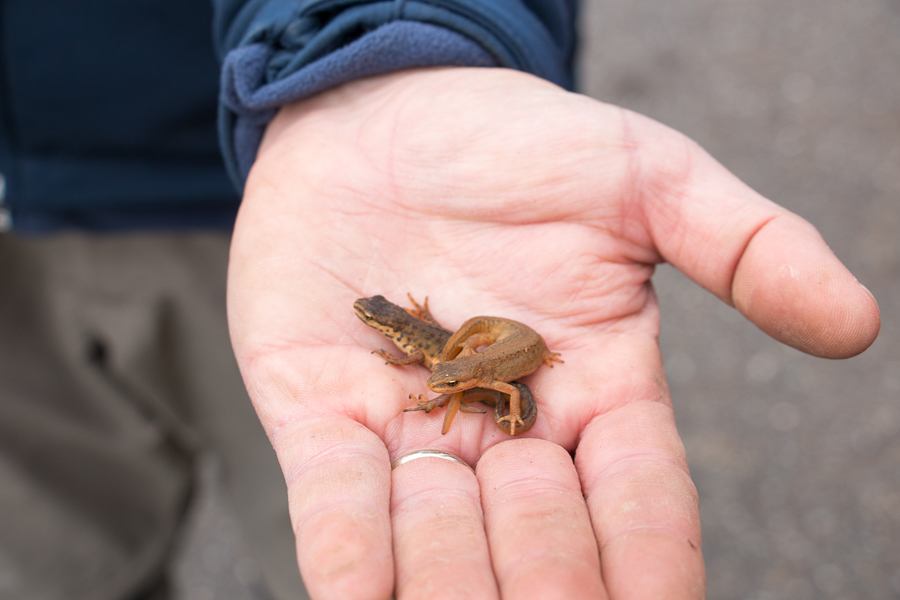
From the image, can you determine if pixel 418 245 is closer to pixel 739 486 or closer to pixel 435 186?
pixel 435 186

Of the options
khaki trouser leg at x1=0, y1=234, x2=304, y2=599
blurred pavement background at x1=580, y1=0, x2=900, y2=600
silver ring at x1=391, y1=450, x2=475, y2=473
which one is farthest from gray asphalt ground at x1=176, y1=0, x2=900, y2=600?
silver ring at x1=391, y1=450, x2=475, y2=473

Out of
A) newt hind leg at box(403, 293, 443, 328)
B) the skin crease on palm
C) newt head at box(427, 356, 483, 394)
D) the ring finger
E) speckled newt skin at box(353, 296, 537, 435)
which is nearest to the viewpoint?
the ring finger

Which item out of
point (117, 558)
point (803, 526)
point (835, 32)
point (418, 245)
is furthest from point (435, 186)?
point (835, 32)

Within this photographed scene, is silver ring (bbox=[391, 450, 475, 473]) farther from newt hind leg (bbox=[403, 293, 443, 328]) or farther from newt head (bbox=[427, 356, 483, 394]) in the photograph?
newt hind leg (bbox=[403, 293, 443, 328])

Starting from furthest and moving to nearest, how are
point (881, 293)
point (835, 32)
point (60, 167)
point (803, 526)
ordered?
point (835, 32) → point (881, 293) → point (803, 526) → point (60, 167)

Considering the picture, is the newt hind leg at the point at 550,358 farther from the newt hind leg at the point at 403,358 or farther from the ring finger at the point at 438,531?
the ring finger at the point at 438,531

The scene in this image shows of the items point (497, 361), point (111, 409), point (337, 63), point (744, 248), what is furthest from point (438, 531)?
point (111, 409)
